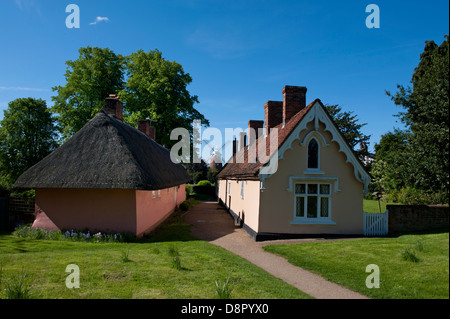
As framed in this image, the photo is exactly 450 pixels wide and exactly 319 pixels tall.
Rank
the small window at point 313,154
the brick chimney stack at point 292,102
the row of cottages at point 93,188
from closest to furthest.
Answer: the row of cottages at point 93,188 → the small window at point 313,154 → the brick chimney stack at point 292,102

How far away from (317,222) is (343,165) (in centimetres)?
299

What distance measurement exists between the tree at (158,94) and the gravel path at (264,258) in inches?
568

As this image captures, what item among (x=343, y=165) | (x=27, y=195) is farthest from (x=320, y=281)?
(x=27, y=195)

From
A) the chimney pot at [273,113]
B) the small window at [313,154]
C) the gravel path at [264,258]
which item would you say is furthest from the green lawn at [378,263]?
the chimney pot at [273,113]

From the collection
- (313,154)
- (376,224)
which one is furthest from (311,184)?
(376,224)

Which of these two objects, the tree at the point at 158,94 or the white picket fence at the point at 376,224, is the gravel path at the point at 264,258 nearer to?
the white picket fence at the point at 376,224

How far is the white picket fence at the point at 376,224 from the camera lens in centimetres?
1303

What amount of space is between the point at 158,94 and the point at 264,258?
A: 2275 cm

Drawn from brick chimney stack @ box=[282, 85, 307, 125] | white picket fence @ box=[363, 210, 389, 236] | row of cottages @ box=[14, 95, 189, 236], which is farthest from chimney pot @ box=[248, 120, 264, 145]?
white picket fence @ box=[363, 210, 389, 236]

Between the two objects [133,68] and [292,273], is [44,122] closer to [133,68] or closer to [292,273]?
[133,68]

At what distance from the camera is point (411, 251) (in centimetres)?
709

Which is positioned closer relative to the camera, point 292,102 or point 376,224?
point 376,224

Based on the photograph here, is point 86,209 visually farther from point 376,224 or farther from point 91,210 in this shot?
point 376,224

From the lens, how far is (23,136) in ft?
96.7
